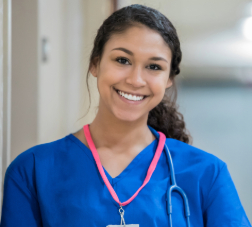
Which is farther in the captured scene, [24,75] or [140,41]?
[24,75]

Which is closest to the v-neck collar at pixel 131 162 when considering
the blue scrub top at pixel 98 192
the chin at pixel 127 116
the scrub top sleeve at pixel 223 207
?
the blue scrub top at pixel 98 192

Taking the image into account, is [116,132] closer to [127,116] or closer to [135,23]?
[127,116]

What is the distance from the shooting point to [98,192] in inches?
36.7

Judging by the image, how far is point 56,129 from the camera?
2.26 m

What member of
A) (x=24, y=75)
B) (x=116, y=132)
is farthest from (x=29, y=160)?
(x=24, y=75)

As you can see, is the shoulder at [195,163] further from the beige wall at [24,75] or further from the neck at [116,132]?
the beige wall at [24,75]

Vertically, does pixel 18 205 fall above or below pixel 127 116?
below

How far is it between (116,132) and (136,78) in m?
0.21

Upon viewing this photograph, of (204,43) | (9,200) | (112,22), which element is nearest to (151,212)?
(9,200)

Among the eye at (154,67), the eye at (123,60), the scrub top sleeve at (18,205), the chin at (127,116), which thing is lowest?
the scrub top sleeve at (18,205)

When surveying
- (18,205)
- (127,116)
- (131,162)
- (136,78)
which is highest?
(136,78)

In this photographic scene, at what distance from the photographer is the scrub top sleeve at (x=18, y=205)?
92 centimetres

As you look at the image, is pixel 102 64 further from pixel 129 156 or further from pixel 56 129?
pixel 56 129

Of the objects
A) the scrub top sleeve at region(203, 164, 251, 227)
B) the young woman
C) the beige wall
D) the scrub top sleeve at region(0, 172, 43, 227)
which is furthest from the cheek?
the beige wall
